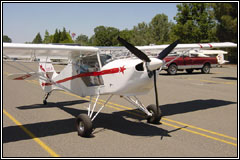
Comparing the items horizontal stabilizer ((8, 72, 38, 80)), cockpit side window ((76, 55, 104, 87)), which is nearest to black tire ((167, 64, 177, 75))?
horizontal stabilizer ((8, 72, 38, 80))

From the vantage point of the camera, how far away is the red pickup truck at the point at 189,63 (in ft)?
81.6

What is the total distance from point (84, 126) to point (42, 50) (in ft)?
8.77

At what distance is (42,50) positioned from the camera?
25.5 ft

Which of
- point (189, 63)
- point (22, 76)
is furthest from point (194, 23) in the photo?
point (22, 76)

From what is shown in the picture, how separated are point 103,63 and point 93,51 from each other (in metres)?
0.50

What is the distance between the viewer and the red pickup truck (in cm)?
2488

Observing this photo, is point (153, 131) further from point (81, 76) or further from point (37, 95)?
point (37, 95)

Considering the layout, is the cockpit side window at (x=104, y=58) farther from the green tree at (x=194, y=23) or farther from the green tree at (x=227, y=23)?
the green tree at (x=194, y=23)

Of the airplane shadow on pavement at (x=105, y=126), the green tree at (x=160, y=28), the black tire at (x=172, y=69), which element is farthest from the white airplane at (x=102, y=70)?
the green tree at (x=160, y=28)

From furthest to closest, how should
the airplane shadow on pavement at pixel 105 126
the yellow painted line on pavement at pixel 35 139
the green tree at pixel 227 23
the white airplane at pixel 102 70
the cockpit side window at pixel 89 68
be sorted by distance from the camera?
the green tree at pixel 227 23 → the cockpit side window at pixel 89 68 → the airplane shadow on pavement at pixel 105 126 → the white airplane at pixel 102 70 → the yellow painted line on pavement at pixel 35 139

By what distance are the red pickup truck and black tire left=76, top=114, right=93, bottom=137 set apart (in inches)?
716

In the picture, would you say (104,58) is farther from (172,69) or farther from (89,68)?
(172,69)

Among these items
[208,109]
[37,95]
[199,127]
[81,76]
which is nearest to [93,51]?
[81,76]

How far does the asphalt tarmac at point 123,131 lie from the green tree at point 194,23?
4082 centimetres
